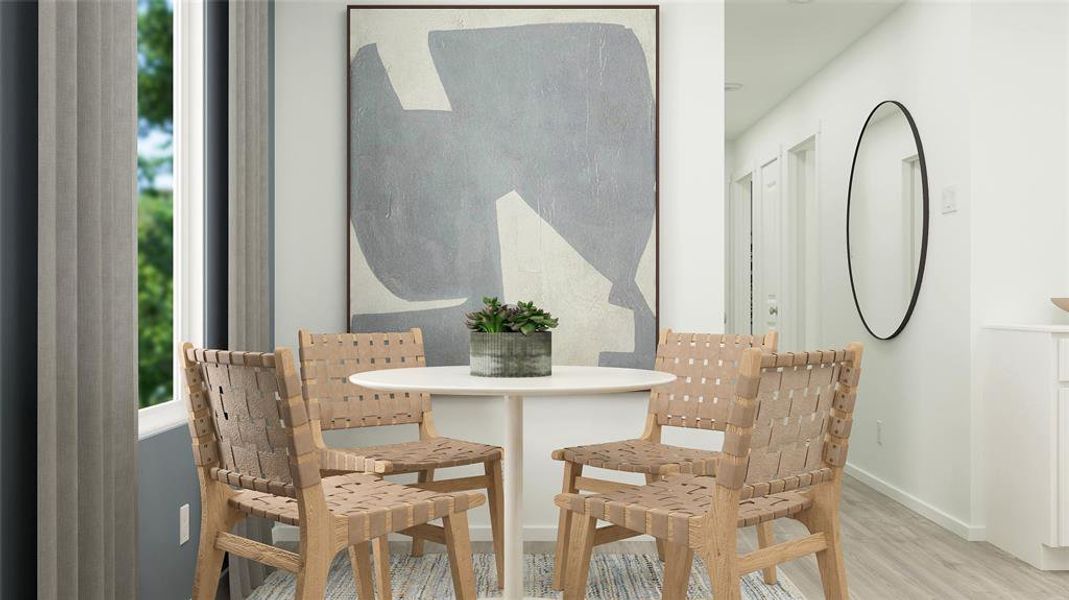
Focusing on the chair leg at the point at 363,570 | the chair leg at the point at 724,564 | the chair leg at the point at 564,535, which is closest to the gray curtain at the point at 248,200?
the chair leg at the point at 363,570

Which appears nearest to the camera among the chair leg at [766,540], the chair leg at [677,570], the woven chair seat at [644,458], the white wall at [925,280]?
the chair leg at [677,570]

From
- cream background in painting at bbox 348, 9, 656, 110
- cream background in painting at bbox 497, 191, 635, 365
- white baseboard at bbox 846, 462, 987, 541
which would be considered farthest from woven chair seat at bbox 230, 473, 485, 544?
white baseboard at bbox 846, 462, 987, 541

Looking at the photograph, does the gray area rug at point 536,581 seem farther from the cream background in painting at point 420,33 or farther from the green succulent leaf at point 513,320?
the cream background in painting at point 420,33

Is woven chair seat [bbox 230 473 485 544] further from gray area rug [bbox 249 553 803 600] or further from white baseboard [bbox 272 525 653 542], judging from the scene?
white baseboard [bbox 272 525 653 542]

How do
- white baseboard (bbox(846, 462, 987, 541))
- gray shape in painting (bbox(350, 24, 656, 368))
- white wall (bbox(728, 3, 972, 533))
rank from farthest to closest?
white wall (bbox(728, 3, 972, 533))
white baseboard (bbox(846, 462, 987, 541))
gray shape in painting (bbox(350, 24, 656, 368))

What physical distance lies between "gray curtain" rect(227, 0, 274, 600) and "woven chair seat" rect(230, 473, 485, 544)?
2.58 ft

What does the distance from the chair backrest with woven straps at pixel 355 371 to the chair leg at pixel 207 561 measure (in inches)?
30.5

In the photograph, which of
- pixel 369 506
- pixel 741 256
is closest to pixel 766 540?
pixel 369 506

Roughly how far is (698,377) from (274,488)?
1.57 metres

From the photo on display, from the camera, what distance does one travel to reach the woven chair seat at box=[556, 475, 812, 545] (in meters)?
1.79

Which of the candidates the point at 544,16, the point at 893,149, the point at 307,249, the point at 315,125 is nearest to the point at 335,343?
the point at 307,249

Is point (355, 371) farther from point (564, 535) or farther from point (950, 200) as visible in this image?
point (950, 200)

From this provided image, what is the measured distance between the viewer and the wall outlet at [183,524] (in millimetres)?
2451

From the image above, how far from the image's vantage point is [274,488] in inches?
69.1
